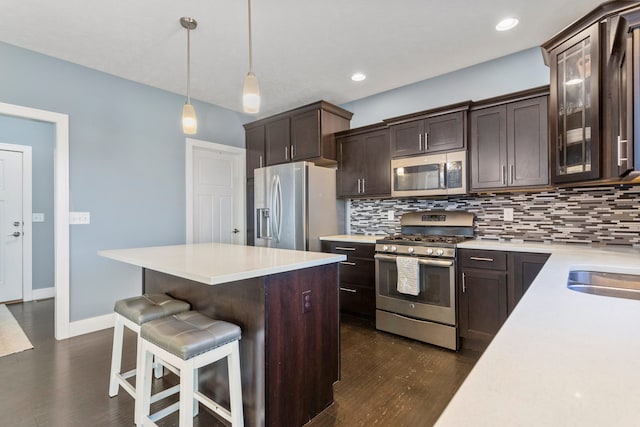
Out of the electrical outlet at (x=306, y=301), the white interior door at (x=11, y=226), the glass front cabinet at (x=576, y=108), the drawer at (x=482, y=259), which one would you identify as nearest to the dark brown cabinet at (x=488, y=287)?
the drawer at (x=482, y=259)

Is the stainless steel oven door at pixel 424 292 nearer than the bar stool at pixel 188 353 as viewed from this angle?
No

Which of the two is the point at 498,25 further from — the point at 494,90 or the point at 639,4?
the point at 639,4

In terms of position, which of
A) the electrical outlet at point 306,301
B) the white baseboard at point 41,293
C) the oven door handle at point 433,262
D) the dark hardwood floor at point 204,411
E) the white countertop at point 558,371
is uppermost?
the white countertop at point 558,371

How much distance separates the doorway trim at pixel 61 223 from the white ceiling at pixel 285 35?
2.27 ft

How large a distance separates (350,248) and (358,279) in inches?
13.3

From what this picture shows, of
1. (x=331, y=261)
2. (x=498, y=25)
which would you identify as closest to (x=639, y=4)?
(x=498, y=25)

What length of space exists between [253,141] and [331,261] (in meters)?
3.07

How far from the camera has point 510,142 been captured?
271cm

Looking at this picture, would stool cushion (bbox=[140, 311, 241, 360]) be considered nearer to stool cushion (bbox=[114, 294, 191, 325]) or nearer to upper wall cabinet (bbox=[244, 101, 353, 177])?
stool cushion (bbox=[114, 294, 191, 325])

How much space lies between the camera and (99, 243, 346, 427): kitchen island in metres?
1.55

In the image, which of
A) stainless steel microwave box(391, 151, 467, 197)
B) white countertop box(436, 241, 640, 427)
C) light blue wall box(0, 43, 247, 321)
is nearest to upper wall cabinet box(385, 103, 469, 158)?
stainless steel microwave box(391, 151, 467, 197)

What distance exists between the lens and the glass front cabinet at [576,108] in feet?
6.07

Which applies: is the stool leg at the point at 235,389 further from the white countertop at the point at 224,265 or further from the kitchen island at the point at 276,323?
the white countertop at the point at 224,265

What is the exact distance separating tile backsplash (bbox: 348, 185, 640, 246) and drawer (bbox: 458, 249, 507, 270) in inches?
22.4
